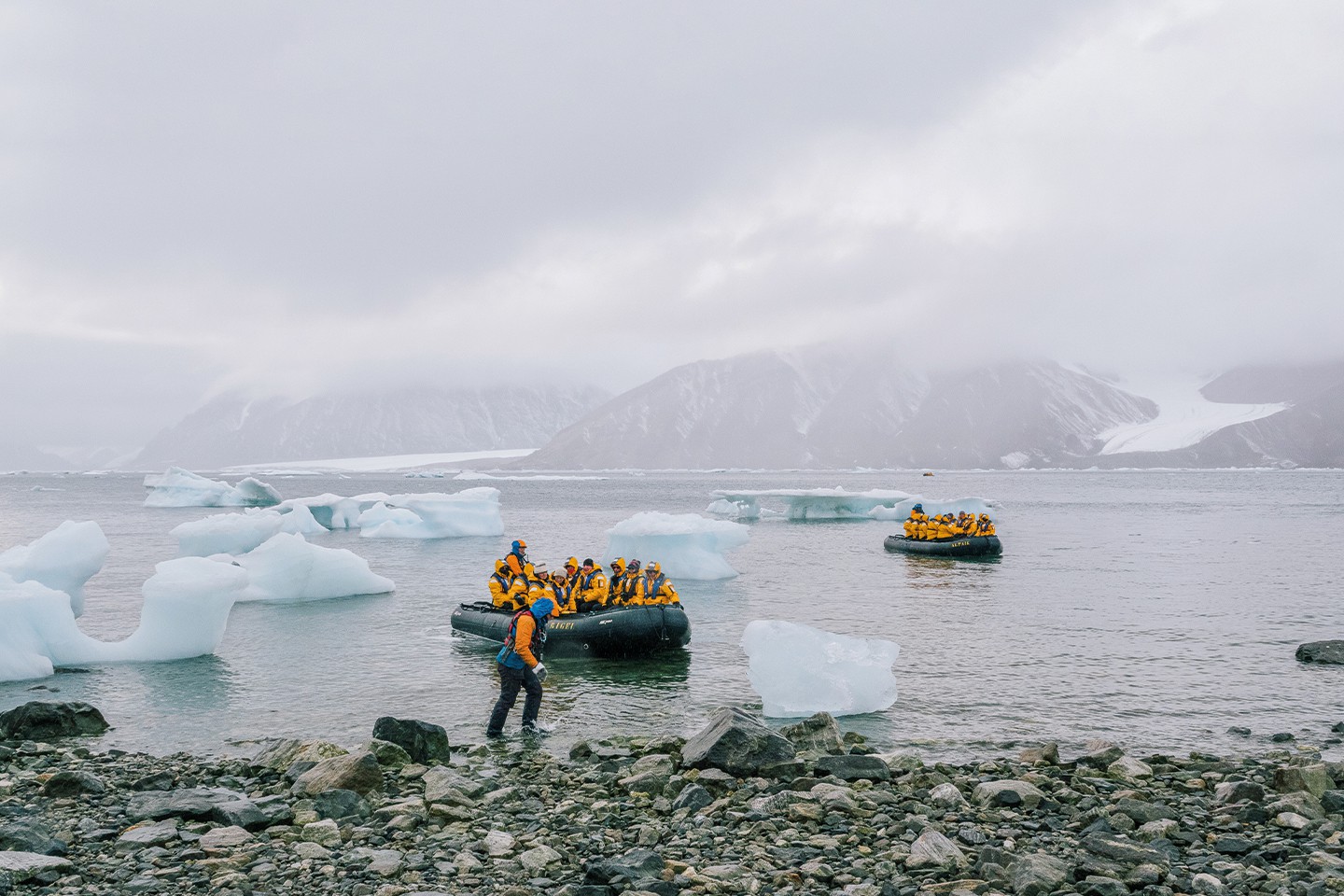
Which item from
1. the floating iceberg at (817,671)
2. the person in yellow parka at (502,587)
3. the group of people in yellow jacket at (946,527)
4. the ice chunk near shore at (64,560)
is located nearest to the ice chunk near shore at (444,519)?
the group of people in yellow jacket at (946,527)

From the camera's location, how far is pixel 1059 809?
8414 mm

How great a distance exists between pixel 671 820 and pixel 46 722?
351 inches

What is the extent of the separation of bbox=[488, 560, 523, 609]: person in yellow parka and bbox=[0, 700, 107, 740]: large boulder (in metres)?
7.11

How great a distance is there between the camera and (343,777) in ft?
29.8

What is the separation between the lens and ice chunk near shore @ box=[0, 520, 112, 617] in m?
20.3

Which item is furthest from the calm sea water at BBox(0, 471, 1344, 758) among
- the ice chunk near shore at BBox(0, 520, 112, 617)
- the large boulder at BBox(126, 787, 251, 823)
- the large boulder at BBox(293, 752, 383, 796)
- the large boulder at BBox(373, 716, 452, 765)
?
the large boulder at BBox(126, 787, 251, 823)

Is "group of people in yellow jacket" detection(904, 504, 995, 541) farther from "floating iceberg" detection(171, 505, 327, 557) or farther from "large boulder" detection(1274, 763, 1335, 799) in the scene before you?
"large boulder" detection(1274, 763, 1335, 799)

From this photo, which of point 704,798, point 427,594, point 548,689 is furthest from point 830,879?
point 427,594

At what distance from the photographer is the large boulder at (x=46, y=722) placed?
1204 cm

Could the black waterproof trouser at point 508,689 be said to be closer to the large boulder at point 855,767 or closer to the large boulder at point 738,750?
the large boulder at point 738,750

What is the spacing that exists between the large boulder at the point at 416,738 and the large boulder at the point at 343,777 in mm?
1403

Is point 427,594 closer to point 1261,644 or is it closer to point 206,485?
point 1261,644

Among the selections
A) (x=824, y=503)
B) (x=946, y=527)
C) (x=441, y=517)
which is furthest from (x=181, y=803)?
(x=824, y=503)

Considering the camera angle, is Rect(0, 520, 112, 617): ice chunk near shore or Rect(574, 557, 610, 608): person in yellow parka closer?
Rect(574, 557, 610, 608): person in yellow parka
